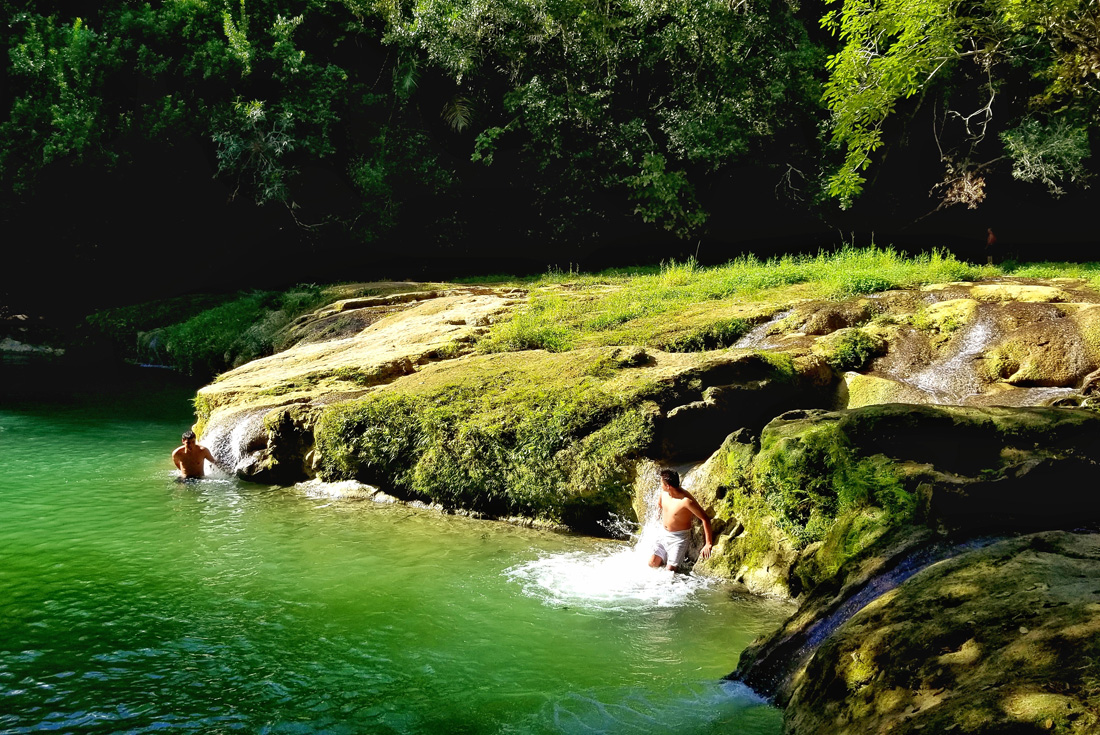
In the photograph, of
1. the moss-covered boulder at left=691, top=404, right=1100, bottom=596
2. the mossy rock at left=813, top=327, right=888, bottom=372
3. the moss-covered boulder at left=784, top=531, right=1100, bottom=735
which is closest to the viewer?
the moss-covered boulder at left=784, top=531, right=1100, bottom=735

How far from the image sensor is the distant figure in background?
10422 millimetres

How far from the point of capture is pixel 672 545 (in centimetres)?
714

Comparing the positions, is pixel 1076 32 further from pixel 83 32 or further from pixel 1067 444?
pixel 83 32

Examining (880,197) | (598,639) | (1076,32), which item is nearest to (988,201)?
(880,197)

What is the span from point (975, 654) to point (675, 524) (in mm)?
3684

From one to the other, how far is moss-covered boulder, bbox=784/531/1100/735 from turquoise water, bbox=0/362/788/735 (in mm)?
787

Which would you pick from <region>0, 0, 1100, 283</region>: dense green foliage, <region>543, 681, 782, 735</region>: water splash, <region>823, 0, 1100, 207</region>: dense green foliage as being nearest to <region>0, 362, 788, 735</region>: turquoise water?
<region>543, 681, 782, 735</region>: water splash

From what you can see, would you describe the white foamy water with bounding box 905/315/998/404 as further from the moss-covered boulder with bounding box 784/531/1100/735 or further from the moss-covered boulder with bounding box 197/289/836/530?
the moss-covered boulder with bounding box 784/531/1100/735

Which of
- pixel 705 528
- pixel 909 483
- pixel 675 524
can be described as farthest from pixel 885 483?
pixel 675 524

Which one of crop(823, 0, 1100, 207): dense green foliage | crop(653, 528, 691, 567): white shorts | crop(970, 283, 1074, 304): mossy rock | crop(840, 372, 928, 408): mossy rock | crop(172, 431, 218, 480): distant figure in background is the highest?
crop(823, 0, 1100, 207): dense green foliage

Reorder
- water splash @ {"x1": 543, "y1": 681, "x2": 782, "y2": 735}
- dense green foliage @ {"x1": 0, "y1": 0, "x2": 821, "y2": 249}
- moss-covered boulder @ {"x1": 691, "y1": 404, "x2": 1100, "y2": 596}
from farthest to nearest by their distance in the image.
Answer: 1. dense green foliage @ {"x1": 0, "y1": 0, "x2": 821, "y2": 249}
2. moss-covered boulder @ {"x1": 691, "y1": 404, "x2": 1100, "y2": 596}
3. water splash @ {"x1": 543, "y1": 681, "x2": 782, "y2": 735}

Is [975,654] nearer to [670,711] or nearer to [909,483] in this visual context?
[670,711]

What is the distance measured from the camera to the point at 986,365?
31.0 feet

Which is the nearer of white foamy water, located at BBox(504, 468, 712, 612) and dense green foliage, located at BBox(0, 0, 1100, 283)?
white foamy water, located at BBox(504, 468, 712, 612)
